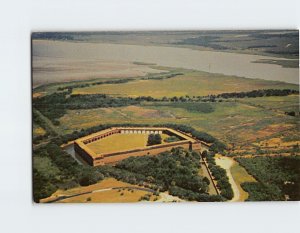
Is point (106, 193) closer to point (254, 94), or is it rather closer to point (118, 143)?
point (118, 143)

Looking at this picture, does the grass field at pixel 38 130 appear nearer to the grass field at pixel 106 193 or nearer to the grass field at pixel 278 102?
the grass field at pixel 106 193

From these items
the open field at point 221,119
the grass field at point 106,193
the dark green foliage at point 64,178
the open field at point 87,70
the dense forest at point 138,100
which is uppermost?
the open field at point 87,70

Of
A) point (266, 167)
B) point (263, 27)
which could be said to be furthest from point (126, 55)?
point (266, 167)

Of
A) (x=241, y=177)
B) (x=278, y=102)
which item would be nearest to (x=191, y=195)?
(x=241, y=177)

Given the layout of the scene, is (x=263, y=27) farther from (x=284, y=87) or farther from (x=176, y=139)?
(x=176, y=139)

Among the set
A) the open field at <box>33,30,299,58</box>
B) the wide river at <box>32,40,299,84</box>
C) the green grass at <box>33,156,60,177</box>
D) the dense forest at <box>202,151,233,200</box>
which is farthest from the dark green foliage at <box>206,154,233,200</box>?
the green grass at <box>33,156,60,177</box>

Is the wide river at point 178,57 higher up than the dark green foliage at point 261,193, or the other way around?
the wide river at point 178,57

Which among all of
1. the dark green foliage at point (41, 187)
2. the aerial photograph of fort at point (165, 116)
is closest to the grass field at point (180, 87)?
the aerial photograph of fort at point (165, 116)

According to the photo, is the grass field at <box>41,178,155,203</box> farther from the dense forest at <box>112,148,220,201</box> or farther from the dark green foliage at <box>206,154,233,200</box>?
the dark green foliage at <box>206,154,233,200</box>
